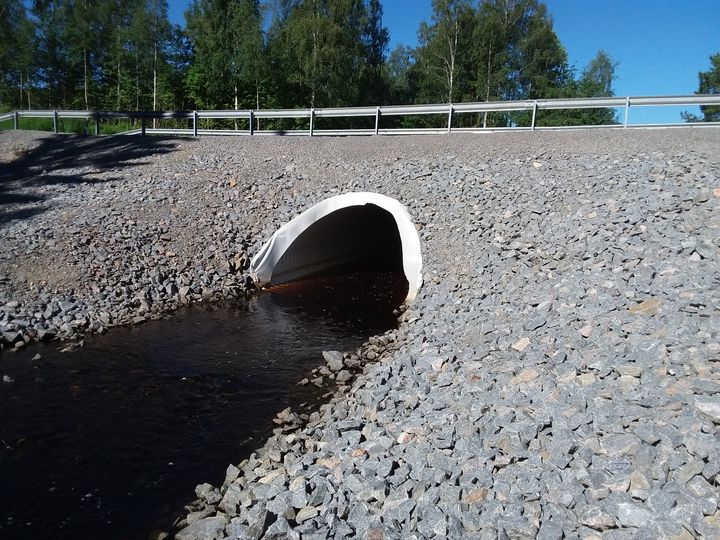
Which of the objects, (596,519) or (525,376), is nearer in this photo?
(596,519)

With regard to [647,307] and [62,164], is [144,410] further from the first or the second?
[62,164]

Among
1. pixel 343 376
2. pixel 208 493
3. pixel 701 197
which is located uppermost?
pixel 701 197

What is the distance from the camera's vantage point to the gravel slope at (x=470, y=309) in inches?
156

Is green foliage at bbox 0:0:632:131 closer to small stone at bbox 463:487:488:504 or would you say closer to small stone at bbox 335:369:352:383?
small stone at bbox 335:369:352:383

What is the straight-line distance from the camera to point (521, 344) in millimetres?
6453

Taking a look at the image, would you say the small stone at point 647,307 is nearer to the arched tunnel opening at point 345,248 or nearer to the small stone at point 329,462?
the small stone at point 329,462

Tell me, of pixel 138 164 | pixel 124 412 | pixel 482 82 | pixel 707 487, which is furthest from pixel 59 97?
pixel 707 487

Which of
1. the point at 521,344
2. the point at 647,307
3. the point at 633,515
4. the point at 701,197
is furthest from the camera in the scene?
the point at 701,197

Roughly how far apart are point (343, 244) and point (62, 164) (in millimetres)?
A: 9243

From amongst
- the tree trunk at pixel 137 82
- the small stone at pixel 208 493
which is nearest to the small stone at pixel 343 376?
the small stone at pixel 208 493

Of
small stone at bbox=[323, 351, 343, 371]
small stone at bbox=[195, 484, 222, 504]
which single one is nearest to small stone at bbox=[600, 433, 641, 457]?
small stone at bbox=[195, 484, 222, 504]

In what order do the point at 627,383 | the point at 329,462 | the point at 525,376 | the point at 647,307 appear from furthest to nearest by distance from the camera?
the point at 647,307, the point at 525,376, the point at 329,462, the point at 627,383

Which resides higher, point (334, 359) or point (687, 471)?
point (687, 471)

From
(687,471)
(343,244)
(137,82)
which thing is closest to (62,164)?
(343,244)
